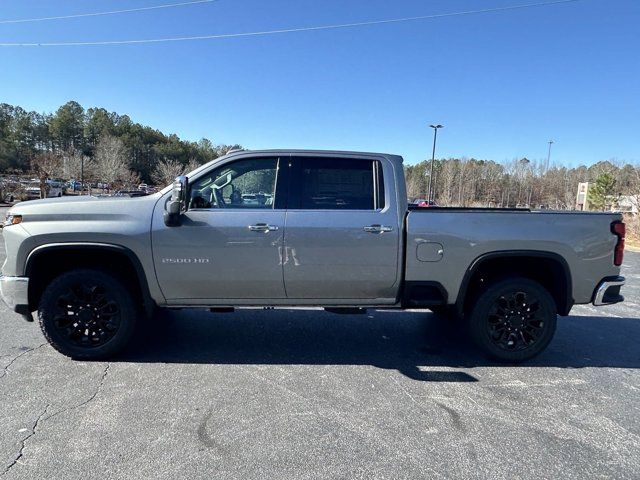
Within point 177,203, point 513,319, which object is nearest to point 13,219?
point 177,203

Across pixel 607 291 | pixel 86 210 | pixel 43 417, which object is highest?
pixel 86 210

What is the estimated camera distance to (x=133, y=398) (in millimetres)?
3428

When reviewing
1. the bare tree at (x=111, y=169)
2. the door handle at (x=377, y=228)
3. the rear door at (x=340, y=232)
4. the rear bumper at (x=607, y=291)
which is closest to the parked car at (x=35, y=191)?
the bare tree at (x=111, y=169)

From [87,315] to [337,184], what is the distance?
280cm

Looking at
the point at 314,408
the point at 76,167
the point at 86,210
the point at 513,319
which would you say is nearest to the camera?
the point at 314,408

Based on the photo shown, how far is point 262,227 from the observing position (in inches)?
157

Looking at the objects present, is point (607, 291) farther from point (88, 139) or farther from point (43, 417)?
point (88, 139)

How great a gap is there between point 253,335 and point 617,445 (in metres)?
3.60

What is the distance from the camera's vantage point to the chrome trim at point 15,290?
390 cm

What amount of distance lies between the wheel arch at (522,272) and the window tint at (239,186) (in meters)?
2.16

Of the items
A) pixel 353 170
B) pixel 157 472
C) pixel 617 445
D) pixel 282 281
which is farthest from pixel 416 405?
pixel 353 170

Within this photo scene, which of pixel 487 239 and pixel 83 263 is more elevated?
pixel 487 239

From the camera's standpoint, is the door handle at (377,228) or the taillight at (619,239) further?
the taillight at (619,239)

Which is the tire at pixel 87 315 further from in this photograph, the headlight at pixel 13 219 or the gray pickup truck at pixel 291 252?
the headlight at pixel 13 219
